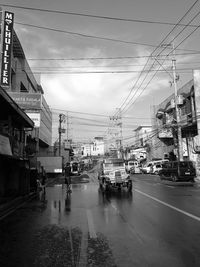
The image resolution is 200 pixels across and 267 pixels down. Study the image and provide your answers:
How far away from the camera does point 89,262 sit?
5742 millimetres

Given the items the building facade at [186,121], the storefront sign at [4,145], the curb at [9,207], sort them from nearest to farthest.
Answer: the curb at [9,207] < the storefront sign at [4,145] < the building facade at [186,121]

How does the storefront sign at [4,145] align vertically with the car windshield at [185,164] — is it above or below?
above

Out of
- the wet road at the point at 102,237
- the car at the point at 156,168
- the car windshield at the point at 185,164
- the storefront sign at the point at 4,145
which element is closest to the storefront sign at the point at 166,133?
the car at the point at 156,168

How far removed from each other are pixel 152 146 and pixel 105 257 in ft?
204

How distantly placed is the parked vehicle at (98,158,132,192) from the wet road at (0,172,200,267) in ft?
27.0

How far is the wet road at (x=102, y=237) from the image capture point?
5887mm

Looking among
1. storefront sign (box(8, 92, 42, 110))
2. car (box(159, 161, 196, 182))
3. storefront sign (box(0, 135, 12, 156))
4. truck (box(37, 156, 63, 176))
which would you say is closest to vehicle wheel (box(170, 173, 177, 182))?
car (box(159, 161, 196, 182))

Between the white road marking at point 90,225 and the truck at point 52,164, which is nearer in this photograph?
the white road marking at point 90,225

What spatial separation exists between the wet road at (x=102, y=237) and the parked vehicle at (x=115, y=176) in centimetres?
824

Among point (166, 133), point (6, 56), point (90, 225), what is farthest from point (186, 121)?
point (90, 225)

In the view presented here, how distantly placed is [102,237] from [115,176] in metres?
13.1

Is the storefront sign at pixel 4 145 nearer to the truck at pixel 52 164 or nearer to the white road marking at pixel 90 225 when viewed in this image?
the white road marking at pixel 90 225

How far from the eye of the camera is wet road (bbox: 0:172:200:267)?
5887 mm

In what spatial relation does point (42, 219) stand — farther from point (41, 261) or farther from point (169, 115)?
point (169, 115)
